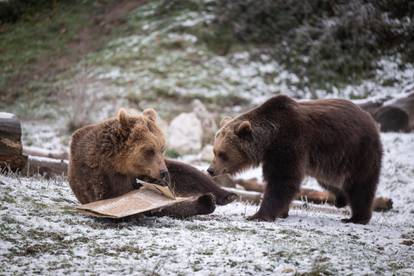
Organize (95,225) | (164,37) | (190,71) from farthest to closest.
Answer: (164,37), (190,71), (95,225)

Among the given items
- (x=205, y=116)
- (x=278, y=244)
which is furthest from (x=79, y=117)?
(x=278, y=244)

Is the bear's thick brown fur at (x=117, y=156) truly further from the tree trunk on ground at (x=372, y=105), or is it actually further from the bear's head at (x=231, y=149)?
the tree trunk on ground at (x=372, y=105)

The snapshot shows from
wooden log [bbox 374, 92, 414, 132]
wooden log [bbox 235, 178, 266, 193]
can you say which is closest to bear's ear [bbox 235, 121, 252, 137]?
wooden log [bbox 235, 178, 266, 193]

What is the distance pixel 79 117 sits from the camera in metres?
15.6

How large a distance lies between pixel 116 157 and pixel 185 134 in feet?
30.0

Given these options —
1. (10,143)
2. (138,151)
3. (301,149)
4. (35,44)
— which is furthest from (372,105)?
(35,44)

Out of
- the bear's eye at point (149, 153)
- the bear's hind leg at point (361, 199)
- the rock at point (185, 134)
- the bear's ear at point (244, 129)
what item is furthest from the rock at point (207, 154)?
the bear's eye at point (149, 153)

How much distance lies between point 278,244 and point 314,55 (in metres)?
16.1

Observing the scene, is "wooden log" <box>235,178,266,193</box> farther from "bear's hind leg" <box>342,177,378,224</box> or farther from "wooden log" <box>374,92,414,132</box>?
"wooden log" <box>374,92,414,132</box>

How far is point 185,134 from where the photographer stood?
46.4 feet

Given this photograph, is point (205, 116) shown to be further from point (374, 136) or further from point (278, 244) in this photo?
point (278, 244)

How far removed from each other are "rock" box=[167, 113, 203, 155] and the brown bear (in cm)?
713

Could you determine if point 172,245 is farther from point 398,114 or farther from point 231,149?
point 398,114

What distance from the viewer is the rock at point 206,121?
14.4 metres
